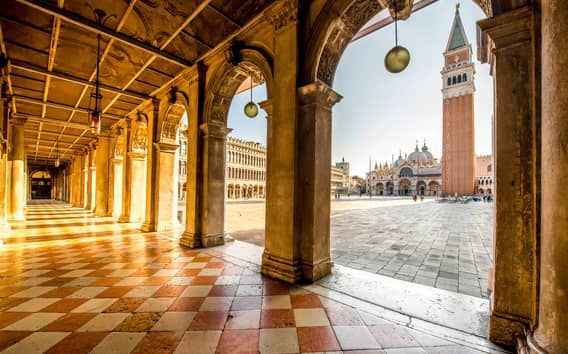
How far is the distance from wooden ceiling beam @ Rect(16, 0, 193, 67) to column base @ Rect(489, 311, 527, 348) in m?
7.15

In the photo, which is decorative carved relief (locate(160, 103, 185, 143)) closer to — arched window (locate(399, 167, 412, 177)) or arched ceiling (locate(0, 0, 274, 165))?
arched ceiling (locate(0, 0, 274, 165))

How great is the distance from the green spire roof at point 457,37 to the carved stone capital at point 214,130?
63.5 m

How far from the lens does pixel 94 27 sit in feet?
14.2

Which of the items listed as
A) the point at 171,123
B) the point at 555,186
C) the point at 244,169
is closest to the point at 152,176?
the point at 171,123

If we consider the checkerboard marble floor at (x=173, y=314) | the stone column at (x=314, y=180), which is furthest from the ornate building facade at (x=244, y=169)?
the stone column at (x=314, y=180)

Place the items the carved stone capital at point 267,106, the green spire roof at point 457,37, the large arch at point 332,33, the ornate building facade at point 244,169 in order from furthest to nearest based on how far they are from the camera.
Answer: the green spire roof at point 457,37 → the ornate building facade at point 244,169 → the carved stone capital at point 267,106 → the large arch at point 332,33

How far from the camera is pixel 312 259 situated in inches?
140

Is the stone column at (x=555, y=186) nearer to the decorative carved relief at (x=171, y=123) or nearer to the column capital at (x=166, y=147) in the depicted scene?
the decorative carved relief at (x=171, y=123)

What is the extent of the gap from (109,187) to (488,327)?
1447 centimetres

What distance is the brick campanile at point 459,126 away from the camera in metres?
41.8

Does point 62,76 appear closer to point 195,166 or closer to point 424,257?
point 195,166

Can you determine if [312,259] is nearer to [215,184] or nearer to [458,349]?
[458,349]

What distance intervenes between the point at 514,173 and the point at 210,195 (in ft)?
17.8

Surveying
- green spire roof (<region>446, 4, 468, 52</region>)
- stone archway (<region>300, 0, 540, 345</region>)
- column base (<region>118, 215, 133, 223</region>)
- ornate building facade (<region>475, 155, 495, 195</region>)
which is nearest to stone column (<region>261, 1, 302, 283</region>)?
stone archway (<region>300, 0, 540, 345</region>)
